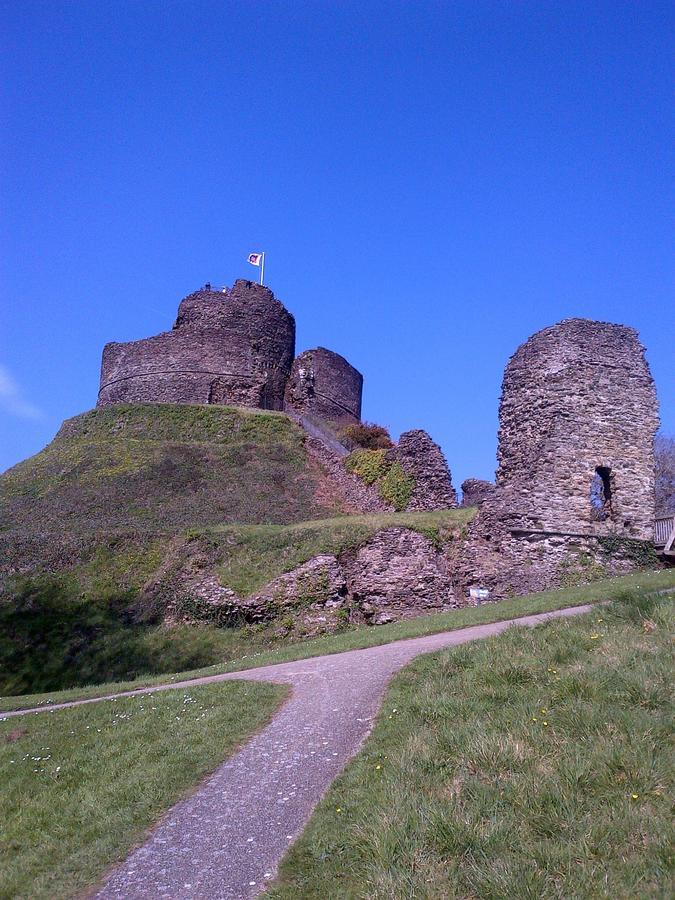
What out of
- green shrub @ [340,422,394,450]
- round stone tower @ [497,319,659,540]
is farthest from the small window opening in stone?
green shrub @ [340,422,394,450]

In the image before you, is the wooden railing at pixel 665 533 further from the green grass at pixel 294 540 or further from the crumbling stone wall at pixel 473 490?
the crumbling stone wall at pixel 473 490

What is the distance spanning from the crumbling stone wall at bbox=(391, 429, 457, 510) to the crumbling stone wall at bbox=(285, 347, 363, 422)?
43.8 ft

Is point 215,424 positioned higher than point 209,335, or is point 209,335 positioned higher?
point 209,335

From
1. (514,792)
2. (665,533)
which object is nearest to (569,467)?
(665,533)

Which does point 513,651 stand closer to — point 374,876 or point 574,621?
point 574,621

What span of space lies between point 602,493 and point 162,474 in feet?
55.3

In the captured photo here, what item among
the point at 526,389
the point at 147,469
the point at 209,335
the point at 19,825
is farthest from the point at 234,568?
the point at 209,335

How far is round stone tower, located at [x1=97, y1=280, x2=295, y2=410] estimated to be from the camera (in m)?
39.2

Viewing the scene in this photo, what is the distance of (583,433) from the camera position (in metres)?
20.3

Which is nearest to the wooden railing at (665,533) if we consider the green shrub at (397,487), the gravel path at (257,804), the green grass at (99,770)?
the green shrub at (397,487)

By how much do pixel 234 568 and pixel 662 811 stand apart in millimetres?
16404

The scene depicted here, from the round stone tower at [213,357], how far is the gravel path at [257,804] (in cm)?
2998

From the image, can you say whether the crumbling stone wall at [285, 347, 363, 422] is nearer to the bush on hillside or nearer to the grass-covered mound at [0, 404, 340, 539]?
the grass-covered mound at [0, 404, 340, 539]

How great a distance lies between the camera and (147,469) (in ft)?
101
